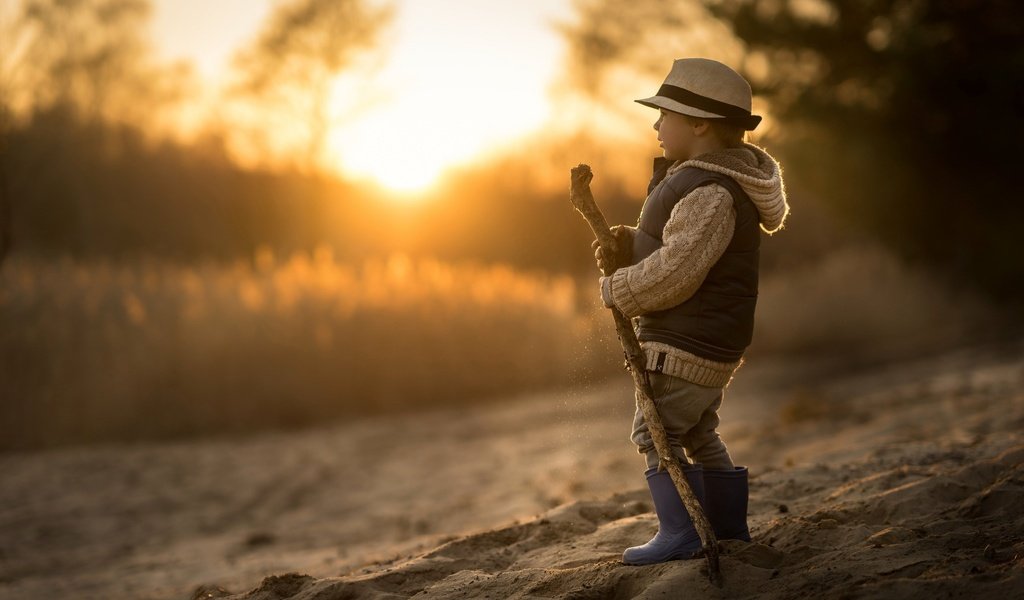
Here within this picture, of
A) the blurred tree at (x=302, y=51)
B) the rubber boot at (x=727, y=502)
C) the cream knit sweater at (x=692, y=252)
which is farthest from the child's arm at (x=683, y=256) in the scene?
the blurred tree at (x=302, y=51)

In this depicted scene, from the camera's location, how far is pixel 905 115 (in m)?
18.3

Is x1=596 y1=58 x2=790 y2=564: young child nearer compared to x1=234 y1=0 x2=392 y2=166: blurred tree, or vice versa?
x1=596 y1=58 x2=790 y2=564: young child

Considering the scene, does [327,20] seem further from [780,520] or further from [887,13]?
[780,520]

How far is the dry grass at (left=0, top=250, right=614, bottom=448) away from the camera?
1091cm

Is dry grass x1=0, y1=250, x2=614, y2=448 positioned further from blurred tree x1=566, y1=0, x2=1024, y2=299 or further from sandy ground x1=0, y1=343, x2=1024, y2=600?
blurred tree x1=566, y1=0, x2=1024, y2=299

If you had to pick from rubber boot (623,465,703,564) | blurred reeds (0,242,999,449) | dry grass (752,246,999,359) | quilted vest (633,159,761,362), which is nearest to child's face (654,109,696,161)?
quilted vest (633,159,761,362)

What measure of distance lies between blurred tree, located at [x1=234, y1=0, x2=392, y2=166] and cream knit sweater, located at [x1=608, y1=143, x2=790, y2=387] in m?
25.4

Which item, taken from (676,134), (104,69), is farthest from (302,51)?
(676,134)

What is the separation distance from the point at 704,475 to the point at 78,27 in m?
23.1

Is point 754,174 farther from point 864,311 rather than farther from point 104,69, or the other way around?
point 104,69

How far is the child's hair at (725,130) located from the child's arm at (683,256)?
0.77 feet

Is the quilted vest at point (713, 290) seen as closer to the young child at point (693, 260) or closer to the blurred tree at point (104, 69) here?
the young child at point (693, 260)

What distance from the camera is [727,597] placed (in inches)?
118

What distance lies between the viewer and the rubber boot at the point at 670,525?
11.0 ft
